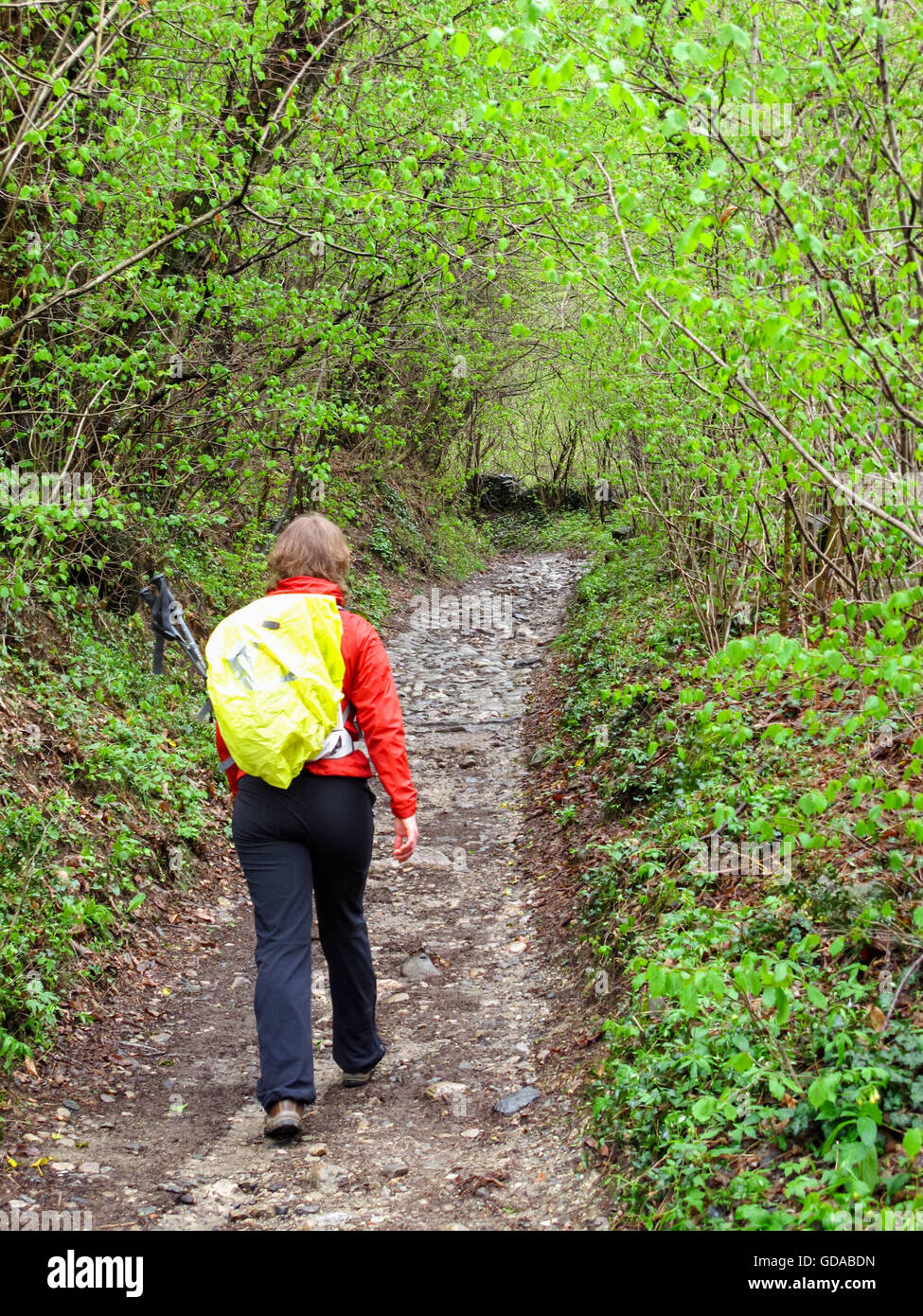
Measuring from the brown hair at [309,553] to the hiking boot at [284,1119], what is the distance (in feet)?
6.80

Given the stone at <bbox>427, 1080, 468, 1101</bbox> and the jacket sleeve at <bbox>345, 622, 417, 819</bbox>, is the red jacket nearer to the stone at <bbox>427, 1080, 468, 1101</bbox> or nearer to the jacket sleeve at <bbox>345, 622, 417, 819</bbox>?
the jacket sleeve at <bbox>345, 622, 417, 819</bbox>

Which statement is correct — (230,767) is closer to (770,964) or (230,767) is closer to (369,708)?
(369,708)

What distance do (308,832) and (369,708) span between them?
552mm

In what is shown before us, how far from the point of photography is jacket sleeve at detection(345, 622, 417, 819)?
405cm

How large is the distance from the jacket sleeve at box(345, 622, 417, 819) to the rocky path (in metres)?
1.34

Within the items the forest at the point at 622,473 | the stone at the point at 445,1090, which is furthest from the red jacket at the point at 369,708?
the stone at the point at 445,1090

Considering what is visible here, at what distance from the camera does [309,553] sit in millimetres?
4098

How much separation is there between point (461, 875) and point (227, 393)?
4.95 meters

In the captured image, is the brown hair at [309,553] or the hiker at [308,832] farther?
the brown hair at [309,553]

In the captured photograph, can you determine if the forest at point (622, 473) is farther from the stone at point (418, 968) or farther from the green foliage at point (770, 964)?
the stone at point (418, 968)

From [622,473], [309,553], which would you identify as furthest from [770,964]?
[622,473]

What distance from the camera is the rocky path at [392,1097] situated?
3.58 m

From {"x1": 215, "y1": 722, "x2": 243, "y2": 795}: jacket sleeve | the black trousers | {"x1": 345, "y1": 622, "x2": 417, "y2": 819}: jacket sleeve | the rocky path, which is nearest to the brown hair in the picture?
{"x1": 345, "y1": 622, "x2": 417, "y2": 819}: jacket sleeve
